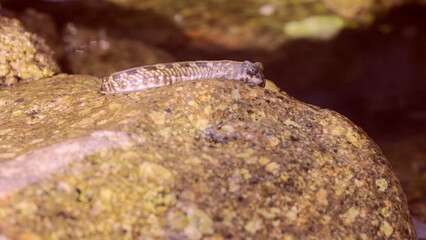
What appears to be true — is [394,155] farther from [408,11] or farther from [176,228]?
[176,228]

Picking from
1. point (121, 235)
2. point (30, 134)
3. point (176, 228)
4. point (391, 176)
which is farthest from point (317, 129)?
point (30, 134)

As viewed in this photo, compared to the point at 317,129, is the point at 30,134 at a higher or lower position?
lower

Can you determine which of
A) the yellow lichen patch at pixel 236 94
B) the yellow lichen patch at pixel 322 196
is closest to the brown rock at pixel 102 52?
the yellow lichen patch at pixel 236 94

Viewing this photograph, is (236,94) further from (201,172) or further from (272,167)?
(201,172)

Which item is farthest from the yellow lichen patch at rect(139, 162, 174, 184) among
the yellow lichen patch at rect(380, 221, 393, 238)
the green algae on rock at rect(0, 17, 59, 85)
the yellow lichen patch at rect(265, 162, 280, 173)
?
the green algae on rock at rect(0, 17, 59, 85)

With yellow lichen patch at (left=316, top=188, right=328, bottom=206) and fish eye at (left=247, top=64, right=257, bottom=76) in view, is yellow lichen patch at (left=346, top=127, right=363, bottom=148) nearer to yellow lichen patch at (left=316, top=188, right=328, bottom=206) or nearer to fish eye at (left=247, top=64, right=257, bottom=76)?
yellow lichen patch at (left=316, top=188, right=328, bottom=206)

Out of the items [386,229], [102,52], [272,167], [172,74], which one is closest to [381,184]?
[386,229]
